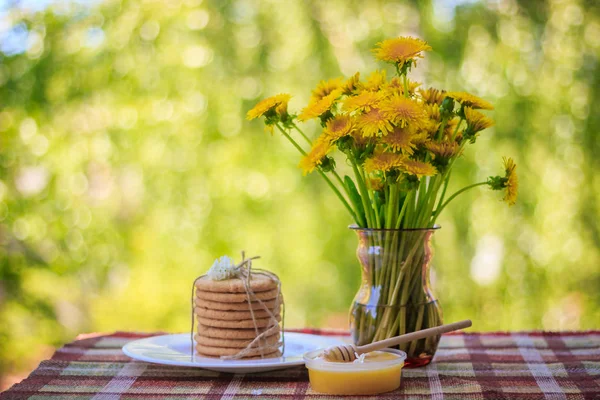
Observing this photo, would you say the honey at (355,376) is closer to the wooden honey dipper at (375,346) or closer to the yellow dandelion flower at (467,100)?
the wooden honey dipper at (375,346)

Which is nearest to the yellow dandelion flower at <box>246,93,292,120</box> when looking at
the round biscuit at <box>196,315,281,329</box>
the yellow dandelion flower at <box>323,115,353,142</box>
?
the yellow dandelion flower at <box>323,115,353,142</box>

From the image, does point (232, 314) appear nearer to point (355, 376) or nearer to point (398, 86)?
point (355, 376)

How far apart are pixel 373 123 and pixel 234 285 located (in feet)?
1.15

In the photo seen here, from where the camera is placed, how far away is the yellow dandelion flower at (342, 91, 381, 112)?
1.08 meters

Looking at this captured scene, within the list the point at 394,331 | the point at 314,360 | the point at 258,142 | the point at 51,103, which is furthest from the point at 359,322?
the point at 51,103

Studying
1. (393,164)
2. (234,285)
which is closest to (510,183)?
(393,164)

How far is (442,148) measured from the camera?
1.12 metres

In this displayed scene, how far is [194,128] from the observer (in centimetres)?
A: 350

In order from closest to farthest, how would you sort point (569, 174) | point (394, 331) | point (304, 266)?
point (394, 331) → point (569, 174) → point (304, 266)

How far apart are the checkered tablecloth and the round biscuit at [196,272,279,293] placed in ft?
0.45

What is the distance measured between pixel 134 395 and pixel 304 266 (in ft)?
8.28

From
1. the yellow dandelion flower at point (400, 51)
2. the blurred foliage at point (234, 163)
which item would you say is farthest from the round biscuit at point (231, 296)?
the blurred foliage at point (234, 163)

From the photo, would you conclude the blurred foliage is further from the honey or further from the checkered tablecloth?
the honey

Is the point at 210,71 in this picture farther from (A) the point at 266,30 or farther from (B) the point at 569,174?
(B) the point at 569,174
